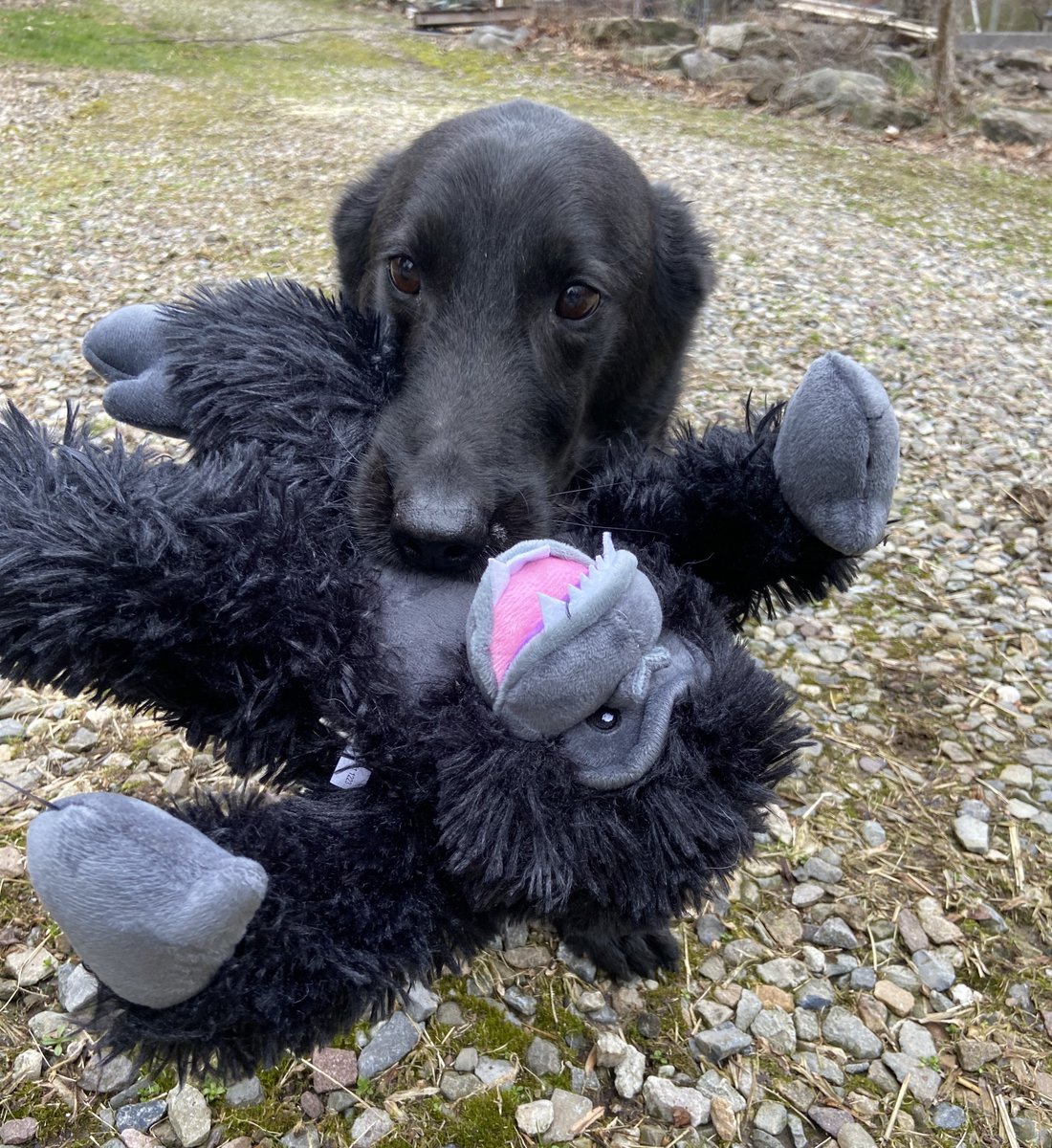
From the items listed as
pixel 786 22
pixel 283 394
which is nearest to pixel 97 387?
pixel 283 394

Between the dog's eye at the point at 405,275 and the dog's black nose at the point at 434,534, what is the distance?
0.69 meters

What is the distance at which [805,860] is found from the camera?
229 cm

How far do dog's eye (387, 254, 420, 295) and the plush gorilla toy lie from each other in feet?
2.05

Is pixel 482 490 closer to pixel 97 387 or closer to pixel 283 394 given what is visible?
pixel 283 394

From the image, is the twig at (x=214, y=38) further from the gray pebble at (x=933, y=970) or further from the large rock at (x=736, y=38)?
the gray pebble at (x=933, y=970)

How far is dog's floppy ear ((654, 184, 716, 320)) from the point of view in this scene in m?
2.48

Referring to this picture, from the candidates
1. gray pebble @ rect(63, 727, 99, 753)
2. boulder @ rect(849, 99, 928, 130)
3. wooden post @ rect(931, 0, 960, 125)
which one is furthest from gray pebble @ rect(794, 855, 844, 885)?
wooden post @ rect(931, 0, 960, 125)

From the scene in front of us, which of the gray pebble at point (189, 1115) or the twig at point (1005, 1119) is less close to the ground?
the gray pebble at point (189, 1115)

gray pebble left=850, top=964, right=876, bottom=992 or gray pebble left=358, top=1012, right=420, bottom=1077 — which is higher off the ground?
gray pebble left=358, top=1012, right=420, bottom=1077

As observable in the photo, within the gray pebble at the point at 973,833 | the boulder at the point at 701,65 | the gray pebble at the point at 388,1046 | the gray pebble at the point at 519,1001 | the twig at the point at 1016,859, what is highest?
the boulder at the point at 701,65

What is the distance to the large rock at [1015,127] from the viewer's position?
9.57 meters

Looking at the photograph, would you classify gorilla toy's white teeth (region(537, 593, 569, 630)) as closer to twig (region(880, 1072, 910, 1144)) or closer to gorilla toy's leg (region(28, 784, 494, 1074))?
gorilla toy's leg (region(28, 784, 494, 1074))

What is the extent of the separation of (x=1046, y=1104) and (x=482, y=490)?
5.25 ft

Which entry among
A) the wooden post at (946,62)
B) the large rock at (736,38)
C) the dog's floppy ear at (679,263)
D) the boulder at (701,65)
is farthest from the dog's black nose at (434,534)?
the large rock at (736,38)
